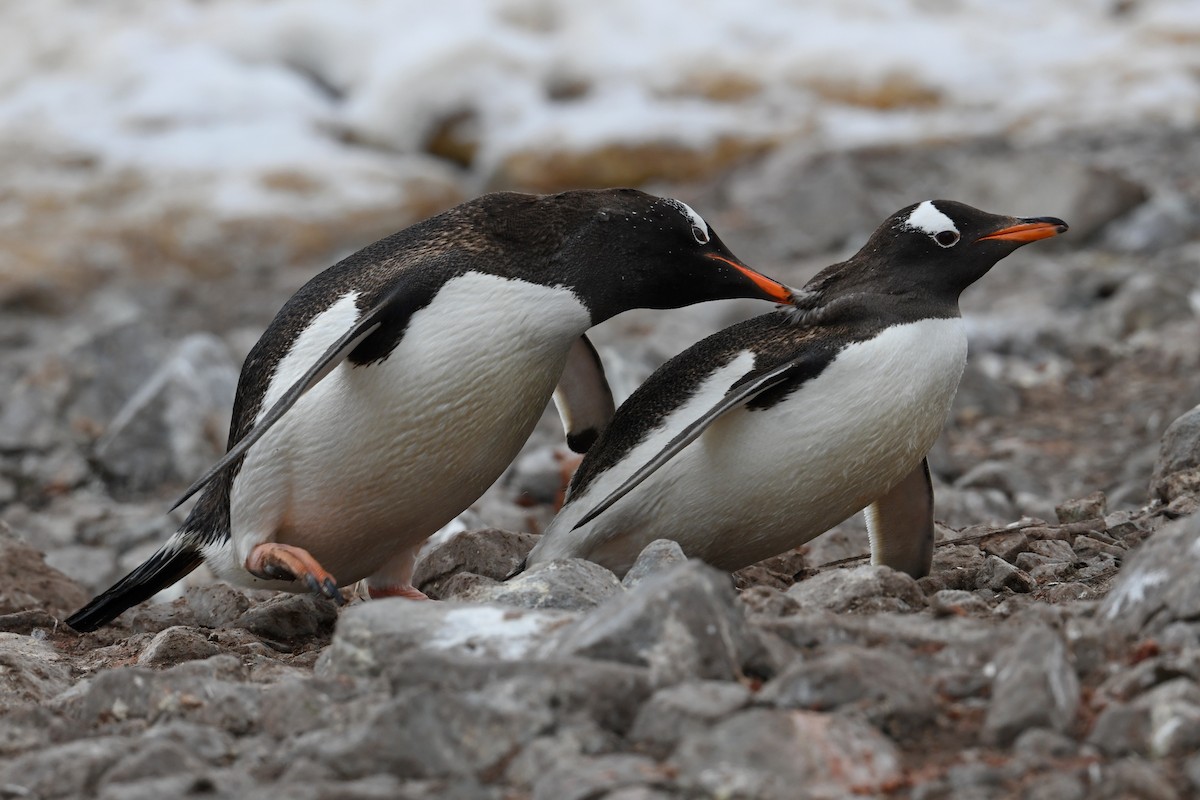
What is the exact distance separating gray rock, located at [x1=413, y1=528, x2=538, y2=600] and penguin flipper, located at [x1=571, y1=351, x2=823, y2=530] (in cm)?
43

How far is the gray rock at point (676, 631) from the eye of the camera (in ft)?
7.45

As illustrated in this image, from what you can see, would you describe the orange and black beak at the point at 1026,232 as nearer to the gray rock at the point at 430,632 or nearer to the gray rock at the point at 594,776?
the gray rock at the point at 430,632

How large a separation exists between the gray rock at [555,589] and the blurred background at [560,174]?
2.00 meters

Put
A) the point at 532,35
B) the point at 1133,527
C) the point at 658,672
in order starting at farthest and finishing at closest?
1. the point at 532,35
2. the point at 1133,527
3. the point at 658,672

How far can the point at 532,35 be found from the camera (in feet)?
42.4

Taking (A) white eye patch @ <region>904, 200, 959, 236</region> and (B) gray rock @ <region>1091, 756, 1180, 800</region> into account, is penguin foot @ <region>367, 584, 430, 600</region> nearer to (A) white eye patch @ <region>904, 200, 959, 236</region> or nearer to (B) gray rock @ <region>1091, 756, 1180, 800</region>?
(A) white eye patch @ <region>904, 200, 959, 236</region>

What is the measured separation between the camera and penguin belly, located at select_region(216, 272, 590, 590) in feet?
11.3

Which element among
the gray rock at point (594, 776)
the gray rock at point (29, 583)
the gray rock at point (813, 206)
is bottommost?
the gray rock at point (813, 206)

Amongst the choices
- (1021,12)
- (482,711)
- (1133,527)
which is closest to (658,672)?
(482,711)

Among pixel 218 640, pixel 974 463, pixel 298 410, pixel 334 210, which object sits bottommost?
pixel 334 210

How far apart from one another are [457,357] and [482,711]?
52.5 inches

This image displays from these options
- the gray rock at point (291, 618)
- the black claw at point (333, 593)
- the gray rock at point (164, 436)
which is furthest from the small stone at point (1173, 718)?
the gray rock at point (164, 436)

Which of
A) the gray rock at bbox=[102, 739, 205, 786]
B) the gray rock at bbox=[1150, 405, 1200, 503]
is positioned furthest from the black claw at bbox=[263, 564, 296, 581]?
the gray rock at bbox=[1150, 405, 1200, 503]

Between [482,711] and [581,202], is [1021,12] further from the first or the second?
[482,711]
